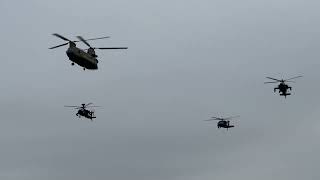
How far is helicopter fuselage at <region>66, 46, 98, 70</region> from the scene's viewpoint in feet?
314

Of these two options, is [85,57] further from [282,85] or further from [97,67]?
[282,85]

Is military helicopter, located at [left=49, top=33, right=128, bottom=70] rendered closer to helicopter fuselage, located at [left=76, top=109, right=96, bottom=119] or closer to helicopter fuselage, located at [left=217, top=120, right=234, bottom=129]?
helicopter fuselage, located at [left=76, top=109, right=96, bottom=119]

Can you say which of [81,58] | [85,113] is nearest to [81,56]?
[81,58]

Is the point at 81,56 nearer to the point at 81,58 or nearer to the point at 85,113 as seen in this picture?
the point at 81,58

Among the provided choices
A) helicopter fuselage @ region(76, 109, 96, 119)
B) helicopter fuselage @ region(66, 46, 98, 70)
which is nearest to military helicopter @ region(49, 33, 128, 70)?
helicopter fuselage @ region(66, 46, 98, 70)

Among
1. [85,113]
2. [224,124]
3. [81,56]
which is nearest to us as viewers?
[81,56]

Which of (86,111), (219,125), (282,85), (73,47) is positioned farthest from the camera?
(219,125)

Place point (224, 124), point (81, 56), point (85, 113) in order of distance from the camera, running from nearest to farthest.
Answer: point (81, 56)
point (85, 113)
point (224, 124)

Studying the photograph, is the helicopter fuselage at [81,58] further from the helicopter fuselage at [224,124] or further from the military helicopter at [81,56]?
the helicopter fuselage at [224,124]

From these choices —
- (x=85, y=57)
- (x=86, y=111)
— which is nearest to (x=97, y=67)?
(x=85, y=57)

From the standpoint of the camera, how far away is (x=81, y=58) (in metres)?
96.9

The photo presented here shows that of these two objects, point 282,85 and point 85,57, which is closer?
point 85,57

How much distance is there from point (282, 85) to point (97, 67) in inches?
1573

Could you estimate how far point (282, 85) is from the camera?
4894 inches
